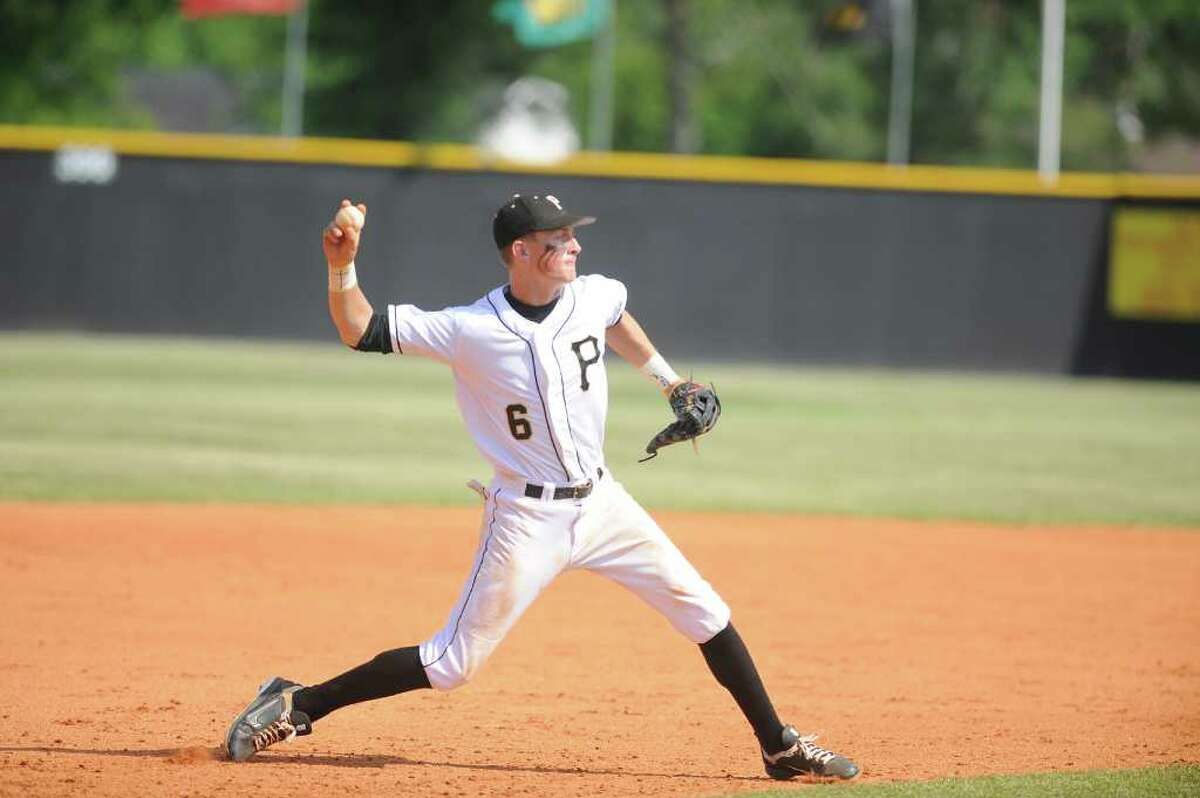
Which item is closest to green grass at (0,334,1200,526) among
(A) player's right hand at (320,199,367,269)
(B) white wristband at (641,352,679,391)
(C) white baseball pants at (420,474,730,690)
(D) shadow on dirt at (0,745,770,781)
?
(D) shadow on dirt at (0,745,770,781)

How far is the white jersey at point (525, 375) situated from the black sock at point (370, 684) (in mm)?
698

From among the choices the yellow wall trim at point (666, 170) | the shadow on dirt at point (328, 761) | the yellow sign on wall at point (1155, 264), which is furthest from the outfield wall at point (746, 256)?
the shadow on dirt at point (328, 761)

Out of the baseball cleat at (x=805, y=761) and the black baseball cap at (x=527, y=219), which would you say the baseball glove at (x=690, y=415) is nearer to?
the black baseball cap at (x=527, y=219)

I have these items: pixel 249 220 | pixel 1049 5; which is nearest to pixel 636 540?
pixel 249 220

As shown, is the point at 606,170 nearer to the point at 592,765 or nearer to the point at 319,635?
the point at 319,635

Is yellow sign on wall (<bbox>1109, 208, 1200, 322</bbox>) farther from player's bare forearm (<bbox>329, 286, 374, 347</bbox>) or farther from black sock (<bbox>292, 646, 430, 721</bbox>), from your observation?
player's bare forearm (<bbox>329, 286, 374, 347</bbox>)

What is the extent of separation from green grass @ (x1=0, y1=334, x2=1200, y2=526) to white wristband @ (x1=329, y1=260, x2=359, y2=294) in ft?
24.0

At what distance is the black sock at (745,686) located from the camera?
5539 millimetres

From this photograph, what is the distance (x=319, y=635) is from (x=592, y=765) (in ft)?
8.44

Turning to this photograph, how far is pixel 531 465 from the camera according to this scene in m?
5.33

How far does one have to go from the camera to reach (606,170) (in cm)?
2453

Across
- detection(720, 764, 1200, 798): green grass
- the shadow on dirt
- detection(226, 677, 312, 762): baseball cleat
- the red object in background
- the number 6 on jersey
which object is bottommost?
the shadow on dirt

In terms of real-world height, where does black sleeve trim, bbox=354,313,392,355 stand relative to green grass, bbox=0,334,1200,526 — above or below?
above

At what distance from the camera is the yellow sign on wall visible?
2419cm
